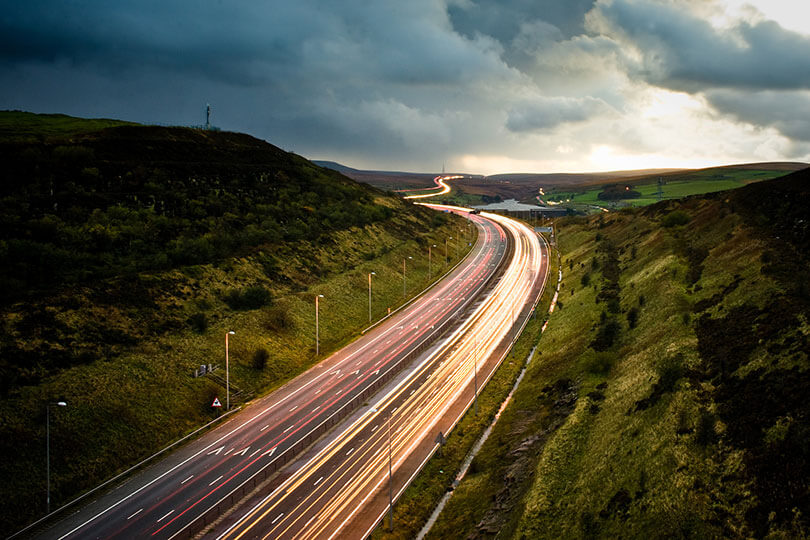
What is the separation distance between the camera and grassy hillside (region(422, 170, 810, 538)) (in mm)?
26828

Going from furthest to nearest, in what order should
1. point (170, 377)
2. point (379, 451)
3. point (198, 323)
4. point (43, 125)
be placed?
point (43, 125), point (198, 323), point (170, 377), point (379, 451)

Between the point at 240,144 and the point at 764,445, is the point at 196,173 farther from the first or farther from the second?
the point at 764,445

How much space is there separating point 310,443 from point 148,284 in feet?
132

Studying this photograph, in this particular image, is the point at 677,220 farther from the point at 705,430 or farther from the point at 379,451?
the point at 379,451

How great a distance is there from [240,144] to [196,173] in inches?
1553

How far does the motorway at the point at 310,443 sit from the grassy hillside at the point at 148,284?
4219mm

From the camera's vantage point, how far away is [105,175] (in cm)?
10281

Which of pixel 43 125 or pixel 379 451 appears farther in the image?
pixel 43 125

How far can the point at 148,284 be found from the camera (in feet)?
231

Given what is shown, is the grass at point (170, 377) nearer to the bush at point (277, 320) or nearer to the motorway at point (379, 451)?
the bush at point (277, 320)

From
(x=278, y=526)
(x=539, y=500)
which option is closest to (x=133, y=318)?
(x=278, y=526)

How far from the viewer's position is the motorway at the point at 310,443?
123 feet

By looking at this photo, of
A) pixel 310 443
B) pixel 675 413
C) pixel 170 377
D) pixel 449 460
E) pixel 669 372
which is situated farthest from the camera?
pixel 170 377

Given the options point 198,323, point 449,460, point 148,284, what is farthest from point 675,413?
point 148,284
